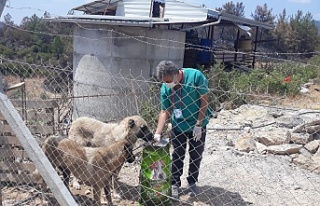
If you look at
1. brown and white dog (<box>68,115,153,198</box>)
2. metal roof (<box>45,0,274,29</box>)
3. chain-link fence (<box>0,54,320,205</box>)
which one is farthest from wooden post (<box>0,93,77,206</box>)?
metal roof (<box>45,0,274,29</box>)

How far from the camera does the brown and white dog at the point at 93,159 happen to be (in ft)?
12.7

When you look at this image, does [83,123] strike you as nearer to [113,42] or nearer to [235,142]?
[235,142]

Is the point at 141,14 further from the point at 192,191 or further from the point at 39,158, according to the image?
the point at 39,158

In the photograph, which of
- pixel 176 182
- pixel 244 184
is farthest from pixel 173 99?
pixel 244 184

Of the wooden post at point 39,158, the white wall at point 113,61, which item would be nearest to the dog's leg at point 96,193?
the wooden post at point 39,158

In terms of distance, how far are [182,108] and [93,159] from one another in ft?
3.46

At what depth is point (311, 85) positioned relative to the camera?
13922 millimetres

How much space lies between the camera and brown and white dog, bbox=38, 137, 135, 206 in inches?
152

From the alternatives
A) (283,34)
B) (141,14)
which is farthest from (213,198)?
(283,34)

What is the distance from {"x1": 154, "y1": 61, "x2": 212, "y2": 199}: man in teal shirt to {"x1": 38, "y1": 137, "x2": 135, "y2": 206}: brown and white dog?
427mm

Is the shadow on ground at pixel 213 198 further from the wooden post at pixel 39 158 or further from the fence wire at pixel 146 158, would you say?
the wooden post at pixel 39 158

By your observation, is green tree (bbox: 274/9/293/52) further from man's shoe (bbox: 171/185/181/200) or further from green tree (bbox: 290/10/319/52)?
man's shoe (bbox: 171/185/181/200)

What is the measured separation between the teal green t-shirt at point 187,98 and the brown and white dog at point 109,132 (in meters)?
0.44

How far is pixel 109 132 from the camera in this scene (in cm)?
512
